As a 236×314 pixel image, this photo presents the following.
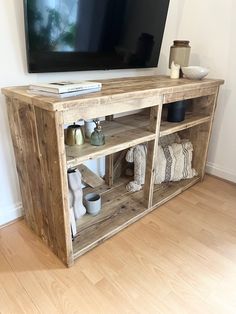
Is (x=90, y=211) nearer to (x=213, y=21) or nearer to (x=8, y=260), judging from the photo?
(x=8, y=260)

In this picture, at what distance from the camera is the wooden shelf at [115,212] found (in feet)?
4.64

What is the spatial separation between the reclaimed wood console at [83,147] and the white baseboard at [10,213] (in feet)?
0.38

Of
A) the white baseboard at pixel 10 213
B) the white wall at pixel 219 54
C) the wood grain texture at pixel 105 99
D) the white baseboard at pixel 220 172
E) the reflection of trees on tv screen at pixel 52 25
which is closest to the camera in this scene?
the wood grain texture at pixel 105 99

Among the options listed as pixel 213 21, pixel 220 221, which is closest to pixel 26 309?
pixel 220 221

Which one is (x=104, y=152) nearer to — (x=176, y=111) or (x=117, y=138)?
(x=117, y=138)

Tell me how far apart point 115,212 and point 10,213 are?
0.67m

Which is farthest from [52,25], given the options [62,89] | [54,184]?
[54,184]

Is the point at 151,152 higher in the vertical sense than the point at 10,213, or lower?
higher

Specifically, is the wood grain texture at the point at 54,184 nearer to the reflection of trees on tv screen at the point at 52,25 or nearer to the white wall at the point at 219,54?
the reflection of trees on tv screen at the point at 52,25

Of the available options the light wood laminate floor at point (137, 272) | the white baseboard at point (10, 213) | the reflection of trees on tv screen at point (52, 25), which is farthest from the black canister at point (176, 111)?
the white baseboard at point (10, 213)

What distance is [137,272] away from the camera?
1269 mm

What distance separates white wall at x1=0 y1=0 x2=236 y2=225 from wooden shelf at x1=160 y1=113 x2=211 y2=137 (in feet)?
0.92

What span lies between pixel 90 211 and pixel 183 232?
604mm

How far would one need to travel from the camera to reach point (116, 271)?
1272 mm
